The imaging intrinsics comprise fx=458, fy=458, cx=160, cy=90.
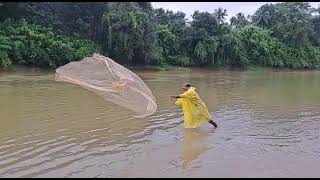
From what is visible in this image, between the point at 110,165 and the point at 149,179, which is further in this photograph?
the point at 110,165

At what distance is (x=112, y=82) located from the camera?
10.7m

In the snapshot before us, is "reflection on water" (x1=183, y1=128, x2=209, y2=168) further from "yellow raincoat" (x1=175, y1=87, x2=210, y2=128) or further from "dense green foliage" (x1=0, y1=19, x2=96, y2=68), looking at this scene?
"dense green foliage" (x1=0, y1=19, x2=96, y2=68)

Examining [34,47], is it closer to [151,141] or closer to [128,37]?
[128,37]

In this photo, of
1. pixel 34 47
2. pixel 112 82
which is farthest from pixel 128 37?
pixel 112 82

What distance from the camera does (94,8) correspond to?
3841 centimetres

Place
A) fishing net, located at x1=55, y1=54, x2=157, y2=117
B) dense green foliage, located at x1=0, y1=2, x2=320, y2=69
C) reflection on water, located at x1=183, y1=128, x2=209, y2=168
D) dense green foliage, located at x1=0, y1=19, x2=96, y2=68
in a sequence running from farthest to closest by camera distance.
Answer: dense green foliage, located at x1=0, y1=2, x2=320, y2=69, dense green foliage, located at x1=0, y1=19, x2=96, y2=68, fishing net, located at x1=55, y1=54, x2=157, y2=117, reflection on water, located at x1=183, y1=128, x2=209, y2=168

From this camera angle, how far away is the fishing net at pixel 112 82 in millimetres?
10609

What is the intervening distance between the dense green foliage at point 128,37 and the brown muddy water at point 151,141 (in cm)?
1544

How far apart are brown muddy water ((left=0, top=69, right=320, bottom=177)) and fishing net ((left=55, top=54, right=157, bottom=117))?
584 mm

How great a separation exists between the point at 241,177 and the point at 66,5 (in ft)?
109

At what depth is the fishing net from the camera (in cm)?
1061

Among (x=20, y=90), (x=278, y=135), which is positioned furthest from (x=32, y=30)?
(x=278, y=135)

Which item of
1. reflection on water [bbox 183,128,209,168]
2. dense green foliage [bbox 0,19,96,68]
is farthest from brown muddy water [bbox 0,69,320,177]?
dense green foliage [bbox 0,19,96,68]

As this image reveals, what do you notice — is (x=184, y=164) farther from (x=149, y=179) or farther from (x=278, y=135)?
(x=278, y=135)
